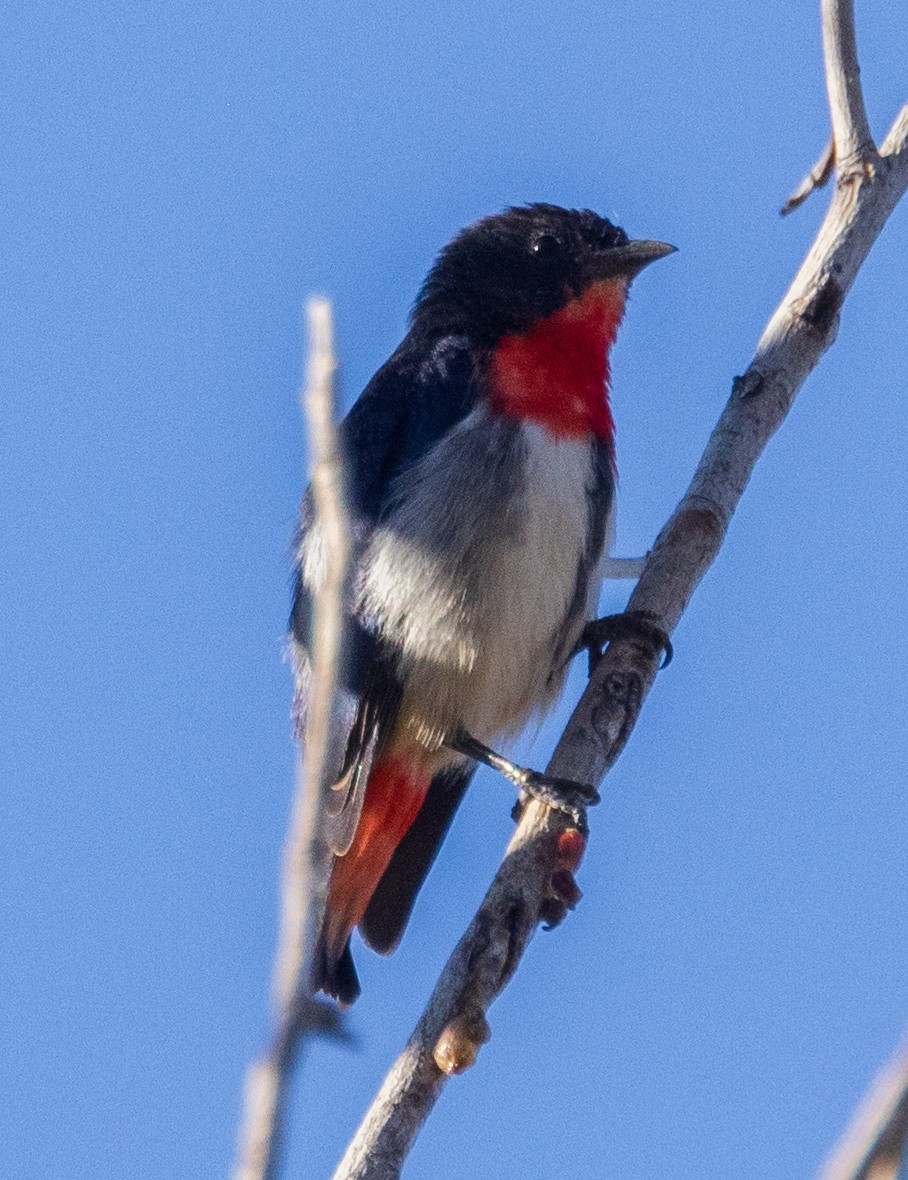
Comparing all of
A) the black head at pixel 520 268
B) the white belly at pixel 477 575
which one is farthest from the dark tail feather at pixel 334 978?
the black head at pixel 520 268

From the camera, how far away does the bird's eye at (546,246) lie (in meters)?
5.70

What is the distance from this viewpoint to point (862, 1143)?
5.15 ft

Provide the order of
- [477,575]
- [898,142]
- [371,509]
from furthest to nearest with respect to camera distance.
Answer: [371,509]
[477,575]
[898,142]

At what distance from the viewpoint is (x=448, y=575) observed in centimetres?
495

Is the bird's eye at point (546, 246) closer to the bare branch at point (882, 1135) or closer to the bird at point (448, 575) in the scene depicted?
the bird at point (448, 575)

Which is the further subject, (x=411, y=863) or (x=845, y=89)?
(x=411, y=863)

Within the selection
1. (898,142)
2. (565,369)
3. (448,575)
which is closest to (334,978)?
(448,575)

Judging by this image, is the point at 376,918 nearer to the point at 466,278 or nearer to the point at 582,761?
the point at 582,761

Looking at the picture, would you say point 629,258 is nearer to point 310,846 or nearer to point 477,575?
point 477,575

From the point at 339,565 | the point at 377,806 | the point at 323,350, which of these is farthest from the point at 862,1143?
the point at 377,806

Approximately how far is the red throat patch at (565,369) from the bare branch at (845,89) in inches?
42.7

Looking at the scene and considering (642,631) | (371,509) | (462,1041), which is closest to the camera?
(462,1041)

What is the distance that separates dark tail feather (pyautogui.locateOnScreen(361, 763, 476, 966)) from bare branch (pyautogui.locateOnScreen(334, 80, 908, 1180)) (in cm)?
116

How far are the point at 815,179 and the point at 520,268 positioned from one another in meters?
1.23
